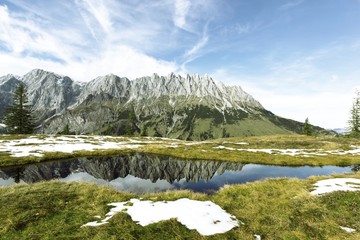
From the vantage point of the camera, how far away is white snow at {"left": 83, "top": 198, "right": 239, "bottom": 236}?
1474 centimetres

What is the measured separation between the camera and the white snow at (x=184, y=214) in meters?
14.7

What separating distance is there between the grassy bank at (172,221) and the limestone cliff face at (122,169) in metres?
12.9

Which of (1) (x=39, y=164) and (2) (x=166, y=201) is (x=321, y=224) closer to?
(2) (x=166, y=201)

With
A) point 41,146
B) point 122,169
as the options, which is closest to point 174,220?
point 122,169

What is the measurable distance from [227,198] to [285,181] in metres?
8.67

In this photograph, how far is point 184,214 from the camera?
16375 millimetres

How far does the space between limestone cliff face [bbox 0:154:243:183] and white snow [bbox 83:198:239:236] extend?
14873 mm

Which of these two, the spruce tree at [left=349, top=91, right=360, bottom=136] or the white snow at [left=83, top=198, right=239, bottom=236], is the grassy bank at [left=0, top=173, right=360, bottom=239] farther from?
the spruce tree at [left=349, top=91, right=360, bottom=136]

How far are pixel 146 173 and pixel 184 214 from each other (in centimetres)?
2331

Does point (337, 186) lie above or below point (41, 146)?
above

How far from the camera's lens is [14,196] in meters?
19.4

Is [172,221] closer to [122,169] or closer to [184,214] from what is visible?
[184,214]

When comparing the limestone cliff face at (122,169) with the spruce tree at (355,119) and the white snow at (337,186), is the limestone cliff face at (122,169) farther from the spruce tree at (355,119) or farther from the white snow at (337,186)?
the spruce tree at (355,119)

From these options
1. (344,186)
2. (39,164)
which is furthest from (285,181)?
(39,164)
